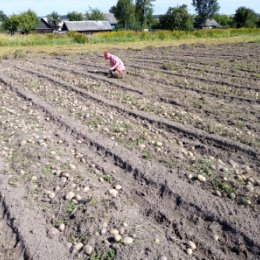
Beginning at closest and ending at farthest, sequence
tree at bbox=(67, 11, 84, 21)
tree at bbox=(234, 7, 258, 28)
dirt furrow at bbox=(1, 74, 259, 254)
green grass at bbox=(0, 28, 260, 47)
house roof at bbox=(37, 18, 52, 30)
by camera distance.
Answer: dirt furrow at bbox=(1, 74, 259, 254) < green grass at bbox=(0, 28, 260, 47) < tree at bbox=(234, 7, 258, 28) < house roof at bbox=(37, 18, 52, 30) < tree at bbox=(67, 11, 84, 21)

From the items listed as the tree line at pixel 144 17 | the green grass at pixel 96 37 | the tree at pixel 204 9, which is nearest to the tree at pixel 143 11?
the tree line at pixel 144 17

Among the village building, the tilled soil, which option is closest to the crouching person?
the tilled soil

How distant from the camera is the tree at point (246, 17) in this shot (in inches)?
2731

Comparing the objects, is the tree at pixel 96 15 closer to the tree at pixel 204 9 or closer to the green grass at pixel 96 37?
the tree at pixel 204 9

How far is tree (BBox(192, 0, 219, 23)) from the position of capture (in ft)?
273

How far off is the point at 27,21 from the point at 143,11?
24636 millimetres

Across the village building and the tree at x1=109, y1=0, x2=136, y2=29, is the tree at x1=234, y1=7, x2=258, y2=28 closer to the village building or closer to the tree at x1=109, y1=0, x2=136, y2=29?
the tree at x1=109, y1=0, x2=136, y2=29

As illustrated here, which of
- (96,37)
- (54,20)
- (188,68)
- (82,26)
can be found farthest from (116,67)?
(54,20)

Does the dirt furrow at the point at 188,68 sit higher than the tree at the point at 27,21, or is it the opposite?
the dirt furrow at the point at 188,68

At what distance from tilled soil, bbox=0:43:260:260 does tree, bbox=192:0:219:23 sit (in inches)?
3029

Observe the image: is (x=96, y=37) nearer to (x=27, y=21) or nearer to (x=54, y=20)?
(x=27, y=21)

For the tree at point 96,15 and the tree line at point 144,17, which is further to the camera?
the tree at point 96,15

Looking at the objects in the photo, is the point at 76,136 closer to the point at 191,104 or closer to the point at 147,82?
the point at 191,104

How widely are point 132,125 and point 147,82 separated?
524cm
